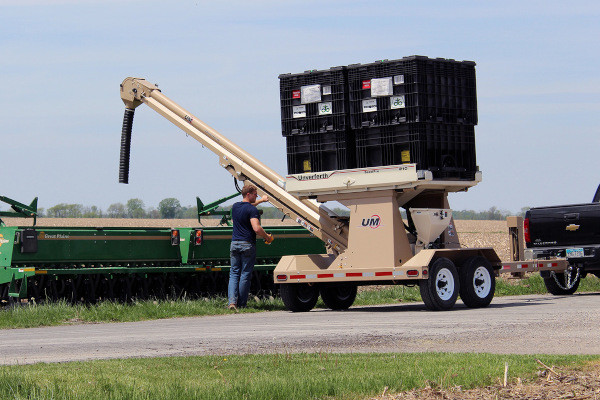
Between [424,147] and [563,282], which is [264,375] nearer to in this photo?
[424,147]

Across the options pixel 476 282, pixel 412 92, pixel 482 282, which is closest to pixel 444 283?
pixel 476 282

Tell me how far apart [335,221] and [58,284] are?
210 inches

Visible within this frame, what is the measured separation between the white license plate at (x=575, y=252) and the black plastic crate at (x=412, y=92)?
4.04 metres

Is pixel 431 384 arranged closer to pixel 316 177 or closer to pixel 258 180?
pixel 316 177

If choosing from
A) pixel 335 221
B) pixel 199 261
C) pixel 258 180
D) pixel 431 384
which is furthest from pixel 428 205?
pixel 431 384

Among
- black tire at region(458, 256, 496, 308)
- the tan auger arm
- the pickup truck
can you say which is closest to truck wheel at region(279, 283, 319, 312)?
the tan auger arm

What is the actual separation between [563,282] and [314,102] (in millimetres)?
6653

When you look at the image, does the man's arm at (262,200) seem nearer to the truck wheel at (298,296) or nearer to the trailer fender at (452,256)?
the truck wheel at (298,296)

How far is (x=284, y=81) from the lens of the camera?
17078mm

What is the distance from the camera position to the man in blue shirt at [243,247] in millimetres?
16328

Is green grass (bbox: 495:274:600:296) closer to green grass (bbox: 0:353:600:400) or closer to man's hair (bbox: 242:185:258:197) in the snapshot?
man's hair (bbox: 242:185:258:197)

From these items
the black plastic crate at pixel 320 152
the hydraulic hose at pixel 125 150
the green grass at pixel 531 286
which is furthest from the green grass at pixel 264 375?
the hydraulic hose at pixel 125 150

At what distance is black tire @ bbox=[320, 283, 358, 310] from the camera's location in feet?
56.1

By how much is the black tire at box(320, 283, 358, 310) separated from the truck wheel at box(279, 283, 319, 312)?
33 centimetres
